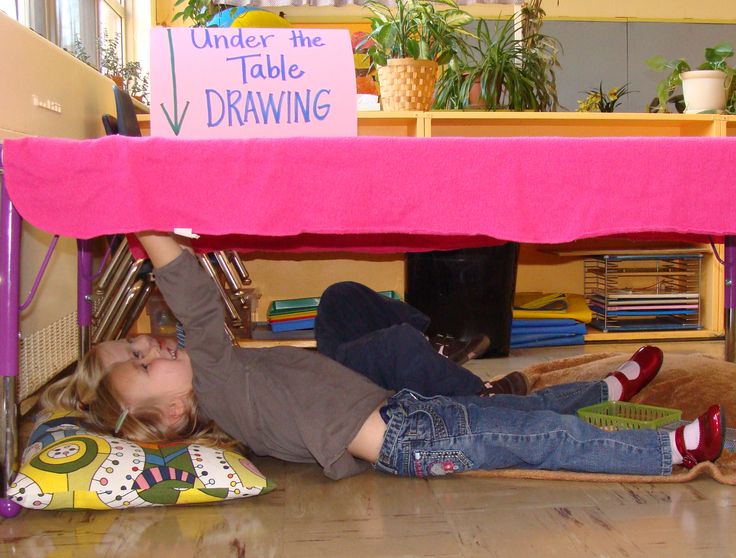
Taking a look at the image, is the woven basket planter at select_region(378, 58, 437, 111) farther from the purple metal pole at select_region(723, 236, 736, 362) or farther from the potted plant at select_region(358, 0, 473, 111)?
the purple metal pole at select_region(723, 236, 736, 362)

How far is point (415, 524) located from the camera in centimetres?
112

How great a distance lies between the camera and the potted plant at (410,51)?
2410 millimetres

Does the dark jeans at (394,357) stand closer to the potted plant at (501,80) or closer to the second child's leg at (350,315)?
the second child's leg at (350,315)

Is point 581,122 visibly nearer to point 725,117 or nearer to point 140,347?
point 725,117

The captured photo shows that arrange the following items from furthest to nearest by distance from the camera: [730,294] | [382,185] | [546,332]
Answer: [546,332] < [730,294] < [382,185]

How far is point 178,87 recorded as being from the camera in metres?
1.21

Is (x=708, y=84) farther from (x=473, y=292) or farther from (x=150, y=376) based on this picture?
(x=150, y=376)

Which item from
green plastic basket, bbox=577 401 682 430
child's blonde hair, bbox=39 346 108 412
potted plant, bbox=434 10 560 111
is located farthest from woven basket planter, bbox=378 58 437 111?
child's blonde hair, bbox=39 346 108 412

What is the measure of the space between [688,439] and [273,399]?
2.16 ft

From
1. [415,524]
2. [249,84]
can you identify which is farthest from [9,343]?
[415,524]

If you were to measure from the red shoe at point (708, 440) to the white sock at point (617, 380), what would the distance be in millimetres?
315

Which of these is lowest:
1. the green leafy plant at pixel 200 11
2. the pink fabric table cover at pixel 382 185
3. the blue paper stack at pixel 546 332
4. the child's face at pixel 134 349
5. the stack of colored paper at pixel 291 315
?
the blue paper stack at pixel 546 332

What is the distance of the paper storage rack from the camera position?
2.78 m

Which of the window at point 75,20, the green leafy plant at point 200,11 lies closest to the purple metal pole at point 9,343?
the window at point 75,20
